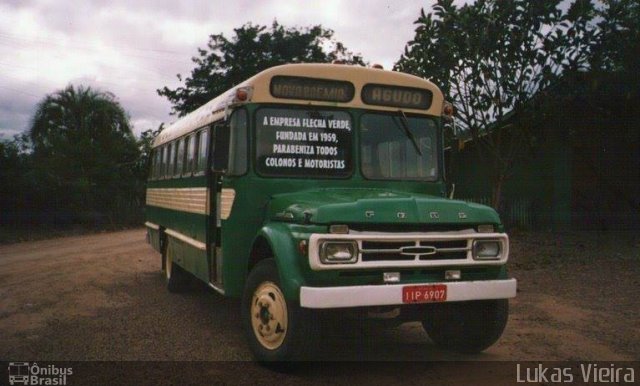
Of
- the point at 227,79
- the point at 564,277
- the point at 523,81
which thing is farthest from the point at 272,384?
the point at 227,79

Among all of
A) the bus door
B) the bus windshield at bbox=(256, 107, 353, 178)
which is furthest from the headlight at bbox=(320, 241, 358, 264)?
the bus door

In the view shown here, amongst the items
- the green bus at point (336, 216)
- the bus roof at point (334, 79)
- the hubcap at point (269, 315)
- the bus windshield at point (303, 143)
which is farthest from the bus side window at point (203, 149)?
the hubcap at point (269, 315)

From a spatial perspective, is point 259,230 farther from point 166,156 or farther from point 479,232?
point 166,156

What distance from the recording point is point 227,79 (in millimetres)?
32219

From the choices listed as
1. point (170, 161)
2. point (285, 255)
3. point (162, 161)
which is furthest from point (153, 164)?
point (285, 255)

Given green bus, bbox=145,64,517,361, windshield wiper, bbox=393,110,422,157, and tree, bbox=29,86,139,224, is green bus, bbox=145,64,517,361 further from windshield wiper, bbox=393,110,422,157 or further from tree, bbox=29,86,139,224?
tree, bbox=29,86,139,224

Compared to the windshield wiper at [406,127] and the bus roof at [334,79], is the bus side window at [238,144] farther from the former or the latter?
the windshield wiper at [406,127]

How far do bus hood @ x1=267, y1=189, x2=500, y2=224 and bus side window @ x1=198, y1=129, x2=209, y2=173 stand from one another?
216 centimetres

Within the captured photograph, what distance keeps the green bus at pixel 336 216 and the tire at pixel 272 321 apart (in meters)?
0.01

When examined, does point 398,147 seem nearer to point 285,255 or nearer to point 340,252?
point 340,252

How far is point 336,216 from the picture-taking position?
5141mm

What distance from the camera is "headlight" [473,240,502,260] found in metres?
5.55

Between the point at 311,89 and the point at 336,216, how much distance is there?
181 cm

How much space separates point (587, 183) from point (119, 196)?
18.6 metres
